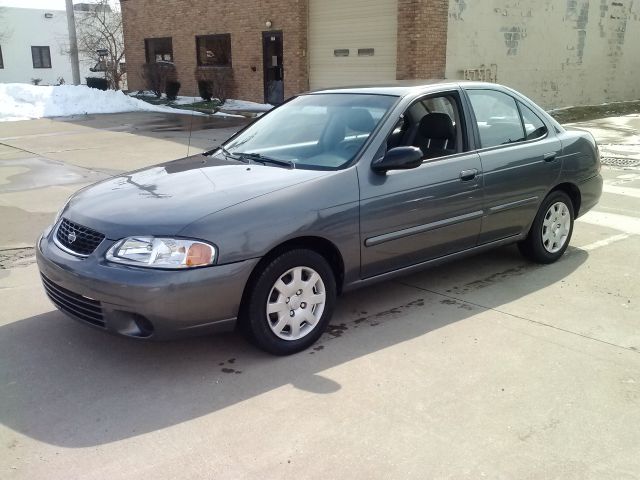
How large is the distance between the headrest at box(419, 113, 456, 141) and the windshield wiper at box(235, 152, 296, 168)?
112 centimetres

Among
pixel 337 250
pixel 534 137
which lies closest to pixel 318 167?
pixel 337 250

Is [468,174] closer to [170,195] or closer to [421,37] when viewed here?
[170,195]

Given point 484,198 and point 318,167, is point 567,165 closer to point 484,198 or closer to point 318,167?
point 484,198

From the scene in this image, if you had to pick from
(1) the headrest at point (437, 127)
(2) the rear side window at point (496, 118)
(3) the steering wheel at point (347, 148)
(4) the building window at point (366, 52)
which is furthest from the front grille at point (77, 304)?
(4) the building window at point (366, 52)

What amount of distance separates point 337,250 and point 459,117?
164cm

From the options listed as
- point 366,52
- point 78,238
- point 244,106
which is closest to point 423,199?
point 78,238

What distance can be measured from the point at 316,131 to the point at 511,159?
1.62 metres

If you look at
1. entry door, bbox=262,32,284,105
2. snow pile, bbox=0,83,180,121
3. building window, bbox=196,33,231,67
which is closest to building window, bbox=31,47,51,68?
snow pile, bbox=0,83,180,121

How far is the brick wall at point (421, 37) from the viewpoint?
50.2ft

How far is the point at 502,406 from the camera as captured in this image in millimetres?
3375

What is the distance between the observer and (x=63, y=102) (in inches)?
825

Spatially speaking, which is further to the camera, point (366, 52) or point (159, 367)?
point (366, 52)

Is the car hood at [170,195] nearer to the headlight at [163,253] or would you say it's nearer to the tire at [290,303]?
the headlight at [163,253]

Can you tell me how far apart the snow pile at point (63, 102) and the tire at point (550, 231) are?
17361mm
